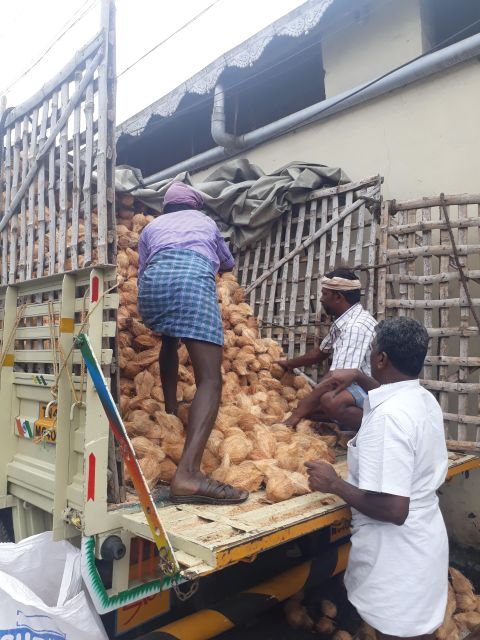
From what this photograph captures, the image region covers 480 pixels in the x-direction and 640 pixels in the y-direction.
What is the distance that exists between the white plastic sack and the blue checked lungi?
1.14m

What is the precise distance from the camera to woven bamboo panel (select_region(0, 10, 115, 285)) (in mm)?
2408

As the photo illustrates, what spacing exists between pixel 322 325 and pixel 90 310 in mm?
2461

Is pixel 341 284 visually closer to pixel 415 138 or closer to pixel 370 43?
pixel 415 138

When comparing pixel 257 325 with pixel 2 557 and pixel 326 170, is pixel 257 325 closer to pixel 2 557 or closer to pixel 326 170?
pixel 326 170

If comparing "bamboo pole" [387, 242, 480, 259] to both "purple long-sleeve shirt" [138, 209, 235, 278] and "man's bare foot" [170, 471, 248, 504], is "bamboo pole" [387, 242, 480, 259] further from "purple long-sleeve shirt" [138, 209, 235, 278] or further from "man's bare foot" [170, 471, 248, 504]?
"man's bare foot" [170, 471, 248, 504]

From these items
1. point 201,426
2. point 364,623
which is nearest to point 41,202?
point 201,426

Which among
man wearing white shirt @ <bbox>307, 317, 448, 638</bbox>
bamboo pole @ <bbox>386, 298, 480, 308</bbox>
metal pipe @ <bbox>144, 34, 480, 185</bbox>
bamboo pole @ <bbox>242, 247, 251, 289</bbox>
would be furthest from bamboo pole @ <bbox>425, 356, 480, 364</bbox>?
metal pipe @ <bbox>144, 34, 480, 185</bbox>

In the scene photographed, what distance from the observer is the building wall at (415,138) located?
4477 millimetres

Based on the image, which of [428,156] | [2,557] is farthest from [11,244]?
[428,156]

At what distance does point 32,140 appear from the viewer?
301cm

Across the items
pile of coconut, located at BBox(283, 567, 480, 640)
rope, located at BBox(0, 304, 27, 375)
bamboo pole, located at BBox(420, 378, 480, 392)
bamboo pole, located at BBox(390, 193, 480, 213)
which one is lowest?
pile of coconut, located at BBox(283, 567, 480, 640)

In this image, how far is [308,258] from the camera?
446cm

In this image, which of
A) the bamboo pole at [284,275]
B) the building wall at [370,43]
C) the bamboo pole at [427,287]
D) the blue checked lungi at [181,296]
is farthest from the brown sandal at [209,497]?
the building wall at [370,43]

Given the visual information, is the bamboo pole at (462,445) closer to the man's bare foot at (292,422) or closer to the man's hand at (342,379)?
the man's hand at (342,379)
